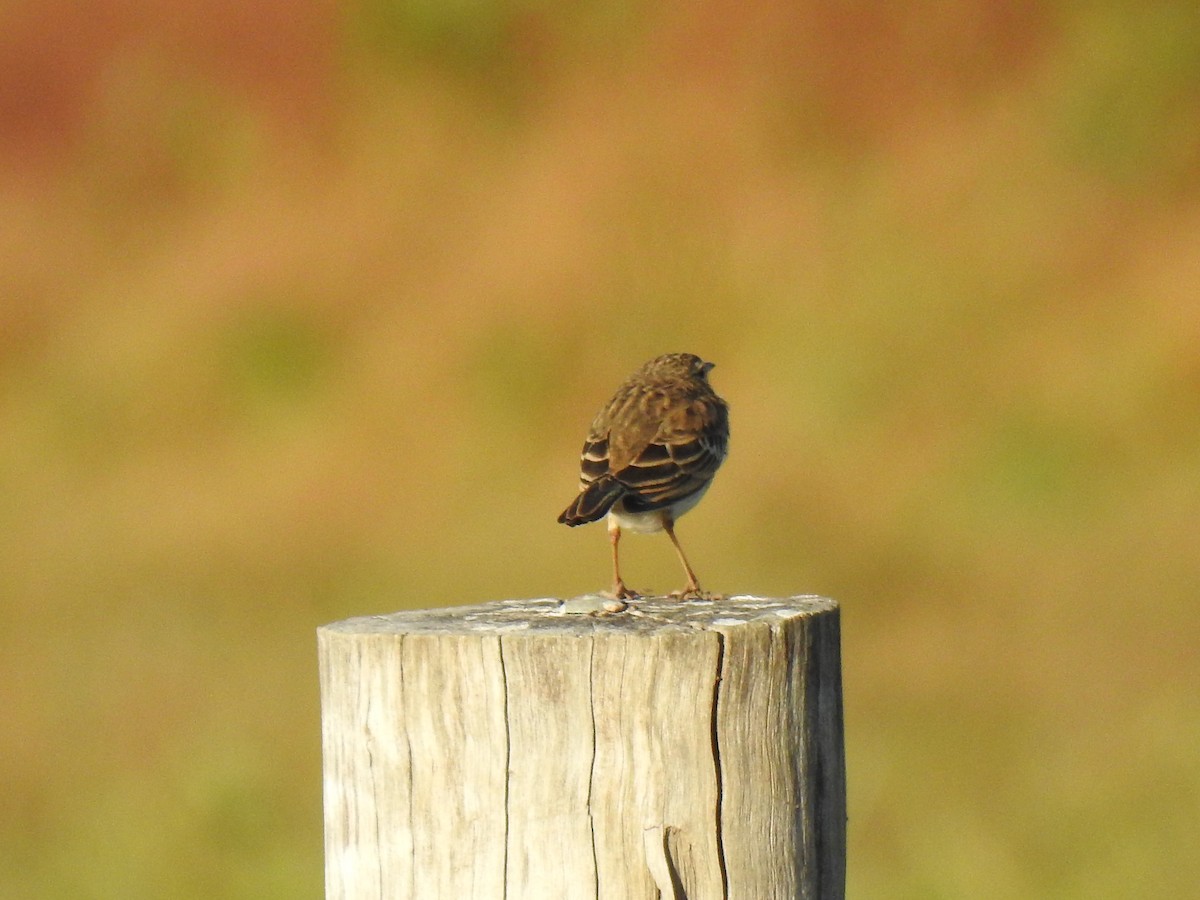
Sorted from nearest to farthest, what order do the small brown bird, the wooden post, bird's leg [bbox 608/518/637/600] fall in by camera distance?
1. the wooden post
2. bird's leg [bbox 608/518/637/600]
3. the small brown bird

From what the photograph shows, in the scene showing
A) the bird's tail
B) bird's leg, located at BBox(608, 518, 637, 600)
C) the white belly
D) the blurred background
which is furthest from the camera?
the blurred background

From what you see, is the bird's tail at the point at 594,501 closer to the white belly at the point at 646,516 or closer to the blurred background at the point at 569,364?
the white belly at the point at 646,516

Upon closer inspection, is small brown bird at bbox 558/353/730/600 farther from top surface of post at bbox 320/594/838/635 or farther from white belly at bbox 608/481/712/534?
top surface of post at bbox 320/594/838/635

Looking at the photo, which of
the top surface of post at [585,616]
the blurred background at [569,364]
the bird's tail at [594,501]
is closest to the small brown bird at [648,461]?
the bird's tail at [594,501]

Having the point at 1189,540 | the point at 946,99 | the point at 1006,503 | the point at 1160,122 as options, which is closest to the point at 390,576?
the point at 1006,503

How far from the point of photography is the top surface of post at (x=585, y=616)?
3.79 meters

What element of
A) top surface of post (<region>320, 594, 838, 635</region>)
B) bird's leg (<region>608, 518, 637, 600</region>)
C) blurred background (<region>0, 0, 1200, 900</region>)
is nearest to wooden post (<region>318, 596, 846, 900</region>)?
top surface of post (<region>320, 594, 838, 635</region>)

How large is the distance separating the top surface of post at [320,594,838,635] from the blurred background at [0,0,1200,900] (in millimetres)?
5264

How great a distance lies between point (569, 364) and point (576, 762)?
11.2 metres

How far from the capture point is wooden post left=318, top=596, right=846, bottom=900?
3.59 m

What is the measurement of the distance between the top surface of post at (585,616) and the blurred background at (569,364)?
207 inches

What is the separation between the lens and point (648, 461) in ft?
19.8

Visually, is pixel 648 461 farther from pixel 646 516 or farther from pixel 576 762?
pixel 576 762

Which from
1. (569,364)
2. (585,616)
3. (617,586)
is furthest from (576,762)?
(569,364)
